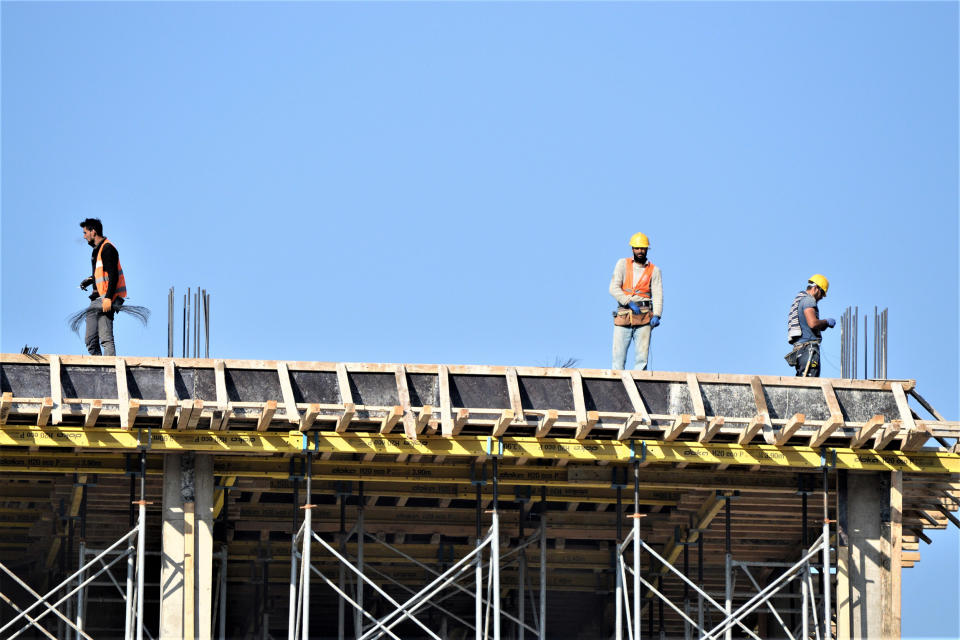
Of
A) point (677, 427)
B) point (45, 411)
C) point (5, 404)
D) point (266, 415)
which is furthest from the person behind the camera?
point (677, 427)

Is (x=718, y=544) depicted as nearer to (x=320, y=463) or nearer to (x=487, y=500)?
(x=487, y=500)

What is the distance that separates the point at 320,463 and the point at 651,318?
17.3ft

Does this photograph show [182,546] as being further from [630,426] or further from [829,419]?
[829,419]

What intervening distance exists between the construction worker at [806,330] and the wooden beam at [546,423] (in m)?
4.49

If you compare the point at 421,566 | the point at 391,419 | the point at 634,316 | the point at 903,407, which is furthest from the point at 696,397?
the point at 421,566

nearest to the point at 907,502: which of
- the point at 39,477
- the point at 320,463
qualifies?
the point at 320,463

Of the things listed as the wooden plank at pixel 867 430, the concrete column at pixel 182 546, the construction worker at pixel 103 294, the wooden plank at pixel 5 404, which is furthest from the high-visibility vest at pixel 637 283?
the wooden plank at pixel 5 404

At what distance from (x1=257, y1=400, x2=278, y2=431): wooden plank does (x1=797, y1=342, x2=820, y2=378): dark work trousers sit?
795 cm

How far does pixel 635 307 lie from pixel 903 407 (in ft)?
13.4

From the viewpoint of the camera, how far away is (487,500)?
90.0 ft

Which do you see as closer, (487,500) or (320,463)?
(320,463)

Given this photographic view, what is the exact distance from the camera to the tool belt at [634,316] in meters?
25.6

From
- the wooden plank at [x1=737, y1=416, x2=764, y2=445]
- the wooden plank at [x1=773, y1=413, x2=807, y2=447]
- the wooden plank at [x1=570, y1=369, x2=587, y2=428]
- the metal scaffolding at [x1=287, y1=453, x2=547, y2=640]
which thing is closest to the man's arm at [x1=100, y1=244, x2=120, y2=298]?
the metal scaffolding at [x1=287, y1=453, x2=547, y2=640]

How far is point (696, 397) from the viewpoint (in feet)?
78.4
